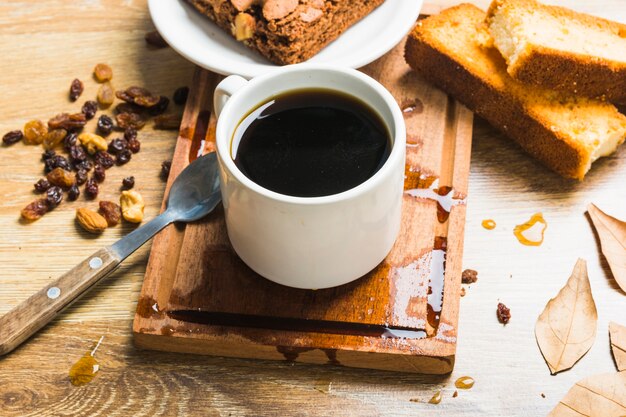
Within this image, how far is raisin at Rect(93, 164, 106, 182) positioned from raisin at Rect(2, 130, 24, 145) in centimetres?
26

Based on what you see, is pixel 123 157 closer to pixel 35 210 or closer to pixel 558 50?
pixel 35 210

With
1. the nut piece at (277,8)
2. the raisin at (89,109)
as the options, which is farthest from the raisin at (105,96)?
the nut piece at (277,8)

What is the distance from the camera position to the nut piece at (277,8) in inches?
80.8

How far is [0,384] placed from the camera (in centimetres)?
162

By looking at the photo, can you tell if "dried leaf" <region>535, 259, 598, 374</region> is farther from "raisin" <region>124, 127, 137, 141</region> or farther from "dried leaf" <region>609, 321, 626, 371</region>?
"raisin" <region>124, 127, 137, 141</region>

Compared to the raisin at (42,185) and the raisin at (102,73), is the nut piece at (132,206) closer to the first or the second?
the raisin at (42,185)

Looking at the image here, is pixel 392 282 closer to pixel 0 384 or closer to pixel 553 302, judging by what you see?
pixel 553 302

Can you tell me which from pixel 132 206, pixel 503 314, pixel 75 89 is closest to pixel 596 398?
pixel 503 314

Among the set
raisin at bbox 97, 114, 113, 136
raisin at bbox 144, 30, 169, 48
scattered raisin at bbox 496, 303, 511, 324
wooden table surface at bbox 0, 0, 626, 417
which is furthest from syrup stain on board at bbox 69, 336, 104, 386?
raisin at bbox 144, 30, 169, 48

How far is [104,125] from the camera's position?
207cm

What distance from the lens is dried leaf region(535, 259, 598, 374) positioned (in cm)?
165

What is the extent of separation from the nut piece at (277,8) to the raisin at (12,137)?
0.73m

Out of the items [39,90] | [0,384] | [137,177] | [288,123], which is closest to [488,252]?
[288,123]

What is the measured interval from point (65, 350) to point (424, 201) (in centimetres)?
88
